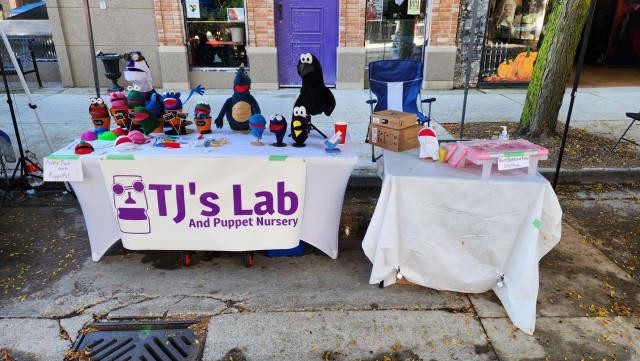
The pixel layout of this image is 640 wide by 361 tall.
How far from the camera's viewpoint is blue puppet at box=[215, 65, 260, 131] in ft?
11.7

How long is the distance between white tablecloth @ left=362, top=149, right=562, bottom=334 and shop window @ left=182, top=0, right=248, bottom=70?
23.1 ft

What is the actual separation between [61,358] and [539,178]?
3.11m

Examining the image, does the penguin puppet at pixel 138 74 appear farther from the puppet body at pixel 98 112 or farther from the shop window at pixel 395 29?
the shop window at pixel 395 29

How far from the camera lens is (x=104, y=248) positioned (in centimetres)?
340

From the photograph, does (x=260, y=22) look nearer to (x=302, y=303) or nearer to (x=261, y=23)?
(x=261, y=23)

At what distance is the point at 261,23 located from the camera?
8.76m

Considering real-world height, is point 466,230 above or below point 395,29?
below

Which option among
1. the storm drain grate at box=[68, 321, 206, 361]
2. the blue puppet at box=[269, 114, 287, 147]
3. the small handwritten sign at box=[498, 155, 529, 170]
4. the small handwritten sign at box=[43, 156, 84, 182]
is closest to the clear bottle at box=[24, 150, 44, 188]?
the small handwritten sign at box=[43, 156, 84, 182]

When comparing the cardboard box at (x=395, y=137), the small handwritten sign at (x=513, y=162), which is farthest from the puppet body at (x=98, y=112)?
the small handwritten sign at (x=513, y=162)

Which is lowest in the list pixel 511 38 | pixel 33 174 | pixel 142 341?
pixel 142 341

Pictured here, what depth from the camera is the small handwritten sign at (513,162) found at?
9.26 feet

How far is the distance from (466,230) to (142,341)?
2.17 m

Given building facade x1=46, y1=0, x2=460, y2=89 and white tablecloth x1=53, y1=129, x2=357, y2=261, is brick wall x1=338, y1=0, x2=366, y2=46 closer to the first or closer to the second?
building facade x1=46, y1=0, x2=460, y2=89

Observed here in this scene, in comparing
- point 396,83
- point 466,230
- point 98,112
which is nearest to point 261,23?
point 396,83
